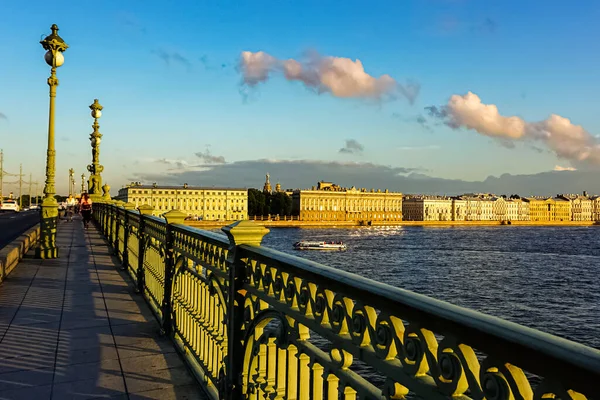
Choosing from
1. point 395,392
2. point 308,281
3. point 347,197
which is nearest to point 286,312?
point 308,281

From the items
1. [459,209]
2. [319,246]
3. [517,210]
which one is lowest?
[319,246]

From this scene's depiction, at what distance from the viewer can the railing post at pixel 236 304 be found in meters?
3.12

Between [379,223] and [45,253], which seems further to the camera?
[379,223]

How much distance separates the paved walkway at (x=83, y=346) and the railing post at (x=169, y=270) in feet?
0.62

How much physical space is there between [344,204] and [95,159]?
13719 centimetres

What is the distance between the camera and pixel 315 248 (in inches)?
2665

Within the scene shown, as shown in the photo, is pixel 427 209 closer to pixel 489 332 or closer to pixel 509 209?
pixel 509 209

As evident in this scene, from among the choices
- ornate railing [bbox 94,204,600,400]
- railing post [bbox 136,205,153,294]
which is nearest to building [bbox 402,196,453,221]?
railing post [bbox 136,205,153,294]

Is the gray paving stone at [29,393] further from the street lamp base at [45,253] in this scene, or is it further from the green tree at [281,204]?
the green tree at [281,204]

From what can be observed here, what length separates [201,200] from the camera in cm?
14112

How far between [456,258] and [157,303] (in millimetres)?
54153

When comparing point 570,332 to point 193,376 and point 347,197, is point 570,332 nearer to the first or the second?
point 193,376

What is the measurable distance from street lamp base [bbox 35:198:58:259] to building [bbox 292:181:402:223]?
135837 millimetres

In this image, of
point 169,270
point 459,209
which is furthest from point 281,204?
point 169,270
